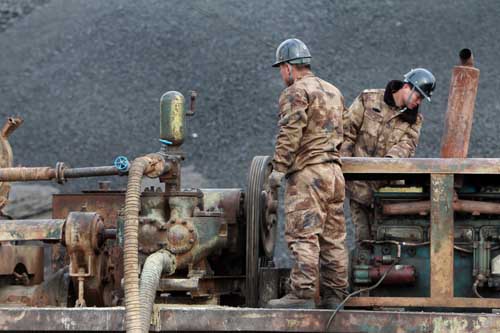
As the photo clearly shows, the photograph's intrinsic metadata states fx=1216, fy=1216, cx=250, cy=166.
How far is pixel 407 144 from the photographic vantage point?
711 cm

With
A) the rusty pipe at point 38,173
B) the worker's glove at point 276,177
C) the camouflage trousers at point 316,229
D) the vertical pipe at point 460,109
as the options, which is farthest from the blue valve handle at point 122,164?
the vertical pipe at point 460,109

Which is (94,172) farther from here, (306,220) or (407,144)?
(407,144)

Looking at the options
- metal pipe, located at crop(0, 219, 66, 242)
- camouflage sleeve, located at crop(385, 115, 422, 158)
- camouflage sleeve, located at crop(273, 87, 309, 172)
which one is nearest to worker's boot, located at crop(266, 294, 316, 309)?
camouflage sleeve, located at crop(273, 87, 309, 172)

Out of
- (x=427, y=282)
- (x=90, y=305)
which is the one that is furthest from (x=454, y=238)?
(x=90, y=305)

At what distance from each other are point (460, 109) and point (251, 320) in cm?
209

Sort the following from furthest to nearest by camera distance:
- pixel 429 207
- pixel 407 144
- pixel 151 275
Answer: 1. pixel 407 144
2. pixel 429 207
3. pixel 151 275

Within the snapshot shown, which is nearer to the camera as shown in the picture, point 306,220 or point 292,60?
point 306,220

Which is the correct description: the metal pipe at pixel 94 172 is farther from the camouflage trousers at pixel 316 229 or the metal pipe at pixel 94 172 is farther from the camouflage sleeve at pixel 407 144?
the camouflage sleeve at pixel 407 144

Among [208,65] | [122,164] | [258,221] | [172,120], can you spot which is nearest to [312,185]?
[258,221]

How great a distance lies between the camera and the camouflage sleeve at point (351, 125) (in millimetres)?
7238

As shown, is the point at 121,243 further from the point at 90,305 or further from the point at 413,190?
the point at 413,190

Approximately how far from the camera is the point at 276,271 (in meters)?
6.24

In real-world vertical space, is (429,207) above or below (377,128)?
below

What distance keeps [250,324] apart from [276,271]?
118 centimetres
